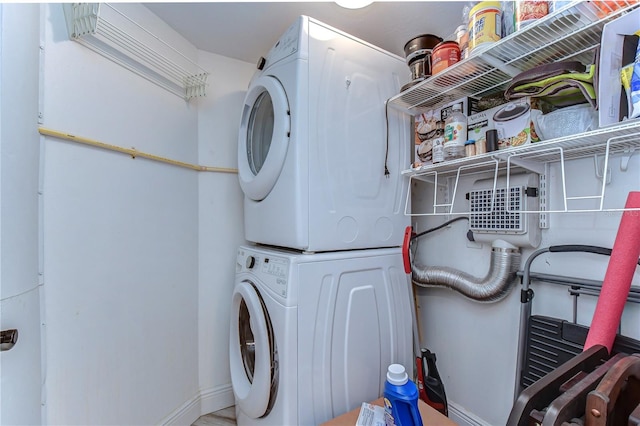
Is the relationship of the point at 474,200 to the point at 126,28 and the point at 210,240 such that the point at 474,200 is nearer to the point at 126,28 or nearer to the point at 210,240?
the point at 210,240

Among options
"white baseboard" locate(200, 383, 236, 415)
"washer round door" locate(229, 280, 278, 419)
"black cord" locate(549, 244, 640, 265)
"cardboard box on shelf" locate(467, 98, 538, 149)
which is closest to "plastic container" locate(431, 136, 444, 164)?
"cardboard box on shelf" locate(467, 98, 538, 149)

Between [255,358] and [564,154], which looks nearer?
[564,154]

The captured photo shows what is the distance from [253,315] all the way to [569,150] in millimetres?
1465

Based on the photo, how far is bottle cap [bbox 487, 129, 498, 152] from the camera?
3.78ft

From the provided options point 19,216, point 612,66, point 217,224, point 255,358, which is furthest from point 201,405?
point 612,66

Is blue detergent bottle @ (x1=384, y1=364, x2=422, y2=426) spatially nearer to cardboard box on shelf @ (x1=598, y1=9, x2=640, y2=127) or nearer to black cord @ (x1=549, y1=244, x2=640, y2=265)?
black cord @ (x1=549, y1=244, x2=640, y2=265)

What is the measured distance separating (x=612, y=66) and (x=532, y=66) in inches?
13.2

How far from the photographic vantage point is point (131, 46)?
147cm

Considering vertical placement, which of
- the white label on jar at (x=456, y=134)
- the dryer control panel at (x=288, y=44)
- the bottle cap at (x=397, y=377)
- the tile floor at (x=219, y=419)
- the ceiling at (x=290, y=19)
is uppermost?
the ceiling at (x=290, y=19)

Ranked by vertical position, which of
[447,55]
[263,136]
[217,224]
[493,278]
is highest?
[447,55]

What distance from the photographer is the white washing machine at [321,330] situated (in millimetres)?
1232

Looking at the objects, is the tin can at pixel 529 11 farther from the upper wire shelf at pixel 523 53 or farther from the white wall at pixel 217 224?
the white wall at pixel 217 224

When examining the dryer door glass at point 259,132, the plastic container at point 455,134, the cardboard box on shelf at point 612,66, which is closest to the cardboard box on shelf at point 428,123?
the plastic container at point 455,134

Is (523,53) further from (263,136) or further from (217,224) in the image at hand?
(217,224)
